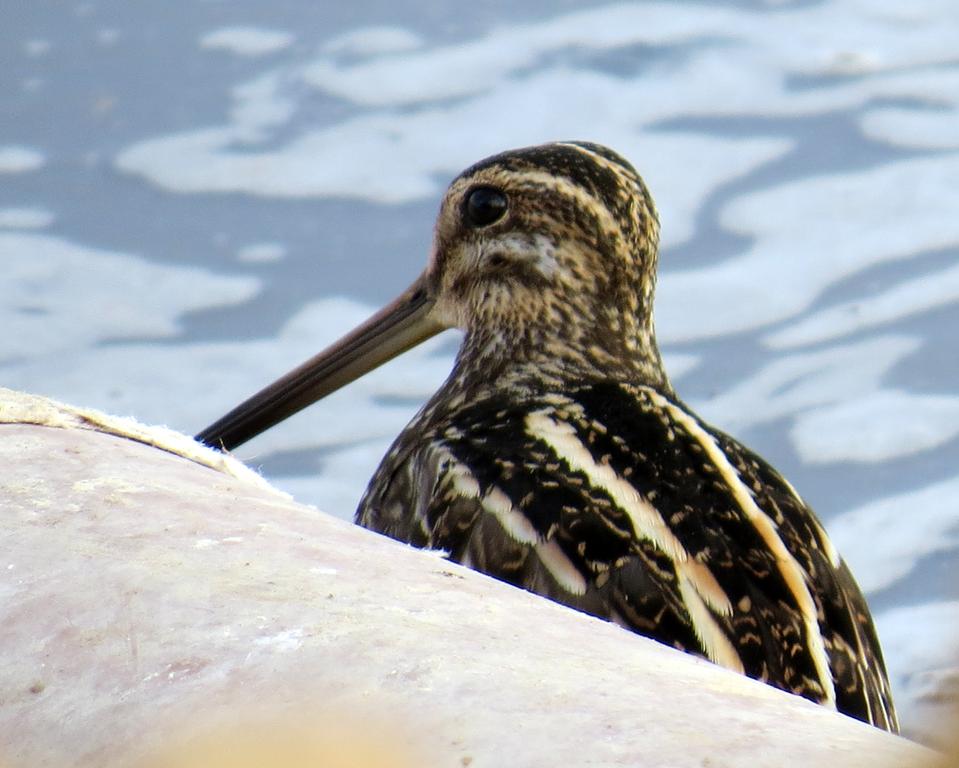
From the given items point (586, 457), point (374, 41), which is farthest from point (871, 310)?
point (586, 457)

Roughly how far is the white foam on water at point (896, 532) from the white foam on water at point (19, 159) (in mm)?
2954

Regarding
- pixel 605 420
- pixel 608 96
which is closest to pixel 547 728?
pixel 605 420

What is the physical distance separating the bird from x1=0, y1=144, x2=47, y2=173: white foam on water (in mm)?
2424

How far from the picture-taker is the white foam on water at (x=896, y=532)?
5.25 metres

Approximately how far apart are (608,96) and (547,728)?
17.8ft

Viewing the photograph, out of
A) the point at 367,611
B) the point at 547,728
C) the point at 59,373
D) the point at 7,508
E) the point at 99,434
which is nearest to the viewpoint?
the point at 547,728

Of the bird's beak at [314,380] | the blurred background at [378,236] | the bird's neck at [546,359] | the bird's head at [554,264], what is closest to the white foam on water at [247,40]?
the blurred background at [378,236]

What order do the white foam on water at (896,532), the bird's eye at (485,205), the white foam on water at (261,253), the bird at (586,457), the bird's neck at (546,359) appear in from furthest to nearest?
the white foam on water at (261,253)
the white foam on water at (896,532)
the bird's eye at (485,205)
the bird's neck at (546,359)
the bird at (586,457)

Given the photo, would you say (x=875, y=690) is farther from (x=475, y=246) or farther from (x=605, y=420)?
(x=475, y=246)

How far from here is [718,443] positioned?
322 cm

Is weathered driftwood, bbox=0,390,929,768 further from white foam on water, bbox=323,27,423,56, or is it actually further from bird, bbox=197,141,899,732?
white foam on water, bbox=323,27,423,56

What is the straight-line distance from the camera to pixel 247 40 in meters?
6.93

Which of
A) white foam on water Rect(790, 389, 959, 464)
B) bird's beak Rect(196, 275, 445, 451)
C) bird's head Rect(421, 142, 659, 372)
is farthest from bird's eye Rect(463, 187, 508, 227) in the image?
white foam on water Rect(790, 389, 959, 464)

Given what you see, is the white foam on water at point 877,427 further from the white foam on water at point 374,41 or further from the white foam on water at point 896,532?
the white foam on water at point 374,41
